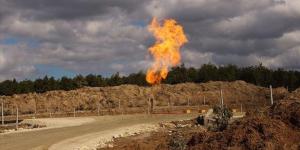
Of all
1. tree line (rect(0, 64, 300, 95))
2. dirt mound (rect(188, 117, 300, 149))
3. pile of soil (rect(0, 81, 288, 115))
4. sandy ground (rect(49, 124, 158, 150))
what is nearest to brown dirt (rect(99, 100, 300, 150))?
dirt mound (rect(188, 117, 300, 149))

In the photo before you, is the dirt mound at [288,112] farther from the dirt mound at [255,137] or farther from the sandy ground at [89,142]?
the sandy ground at [89,142]

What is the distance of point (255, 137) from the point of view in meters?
16.8

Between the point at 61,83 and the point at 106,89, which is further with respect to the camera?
the point at 61,83

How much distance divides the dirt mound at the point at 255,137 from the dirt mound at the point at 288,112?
1.80 ft

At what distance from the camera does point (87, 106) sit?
8900 cm

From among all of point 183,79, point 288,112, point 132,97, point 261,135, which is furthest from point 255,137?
point 183,79

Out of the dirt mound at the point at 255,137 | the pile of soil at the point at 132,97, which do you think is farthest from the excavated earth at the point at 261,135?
the pile of soil at the point at 132,97

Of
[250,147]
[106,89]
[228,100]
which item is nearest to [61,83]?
[106,89]

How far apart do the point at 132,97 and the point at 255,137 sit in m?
75.6

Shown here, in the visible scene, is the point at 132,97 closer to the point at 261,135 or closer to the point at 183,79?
the point at 183,79

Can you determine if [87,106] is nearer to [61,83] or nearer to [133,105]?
[133,105]

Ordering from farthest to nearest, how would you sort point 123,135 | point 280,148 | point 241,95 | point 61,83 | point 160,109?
1. point 61,83
2. point 241,95
3. point 160,109
4. point 123,135
5. point 280,148

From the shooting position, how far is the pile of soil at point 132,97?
88.3 m

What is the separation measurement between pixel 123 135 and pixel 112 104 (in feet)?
181
